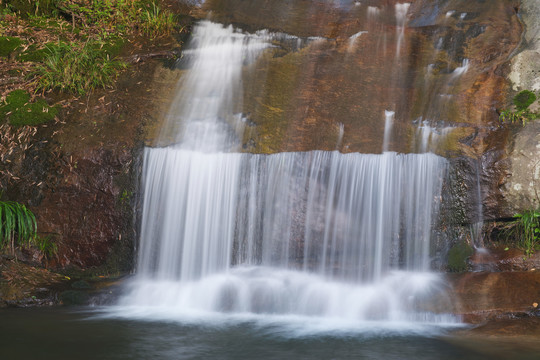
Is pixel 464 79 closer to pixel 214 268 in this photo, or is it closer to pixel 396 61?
pixel 396 61

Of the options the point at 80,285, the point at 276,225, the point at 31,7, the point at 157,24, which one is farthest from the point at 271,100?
the point at 31,7

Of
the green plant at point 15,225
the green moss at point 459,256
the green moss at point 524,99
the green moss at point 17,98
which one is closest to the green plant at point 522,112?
the green moss at point 524,99

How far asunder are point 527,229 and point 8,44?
28.2 ft

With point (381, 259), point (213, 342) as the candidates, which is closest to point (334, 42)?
point (381, 259)

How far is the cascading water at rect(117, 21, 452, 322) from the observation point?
6.10 metres

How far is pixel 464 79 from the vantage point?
7.59 m

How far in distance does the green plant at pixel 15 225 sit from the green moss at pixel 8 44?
3.37 meters

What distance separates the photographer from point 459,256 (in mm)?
6105

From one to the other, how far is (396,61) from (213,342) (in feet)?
18.8

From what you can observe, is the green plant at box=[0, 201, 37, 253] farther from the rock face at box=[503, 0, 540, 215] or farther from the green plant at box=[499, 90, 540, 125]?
the green plant at box=[499, 90, 540, 125]

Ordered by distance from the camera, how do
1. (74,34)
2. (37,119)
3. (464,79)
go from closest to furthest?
(37,119) → (464,79) → (74,34)

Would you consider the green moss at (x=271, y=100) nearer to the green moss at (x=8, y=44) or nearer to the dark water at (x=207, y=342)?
the dark water at (x=207, y=342)

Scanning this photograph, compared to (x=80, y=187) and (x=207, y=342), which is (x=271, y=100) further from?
(x=207, y=342)

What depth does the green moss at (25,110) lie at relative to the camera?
7.06 meters
